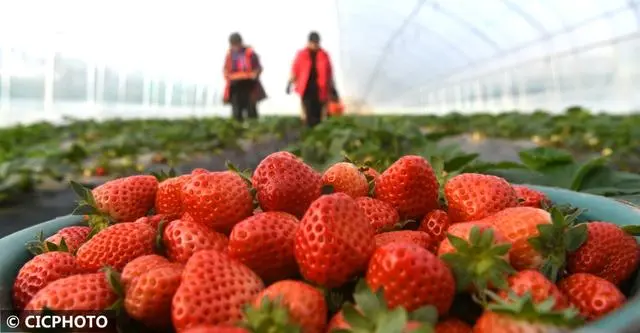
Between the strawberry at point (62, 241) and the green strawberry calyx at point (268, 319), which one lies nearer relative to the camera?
the green strawberry calyx at point (268, 319)

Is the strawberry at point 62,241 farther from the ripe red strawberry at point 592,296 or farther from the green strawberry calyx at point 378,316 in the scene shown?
the ripe red strawberry at point 592,296

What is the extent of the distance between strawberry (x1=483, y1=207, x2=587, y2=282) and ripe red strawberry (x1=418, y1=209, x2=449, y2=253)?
105 mm

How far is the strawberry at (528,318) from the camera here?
2.74 ft

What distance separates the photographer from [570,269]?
3.80ft

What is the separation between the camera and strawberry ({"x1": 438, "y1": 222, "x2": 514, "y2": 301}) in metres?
0.94

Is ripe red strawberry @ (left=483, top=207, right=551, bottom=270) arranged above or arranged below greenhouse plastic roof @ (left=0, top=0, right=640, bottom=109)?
below

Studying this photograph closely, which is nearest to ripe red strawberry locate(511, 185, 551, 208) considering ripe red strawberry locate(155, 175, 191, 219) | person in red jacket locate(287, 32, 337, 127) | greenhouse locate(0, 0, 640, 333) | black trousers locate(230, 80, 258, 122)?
greenhouse locate(0, 0, 640, 333)

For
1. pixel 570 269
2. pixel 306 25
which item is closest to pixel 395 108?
pixel 306 25

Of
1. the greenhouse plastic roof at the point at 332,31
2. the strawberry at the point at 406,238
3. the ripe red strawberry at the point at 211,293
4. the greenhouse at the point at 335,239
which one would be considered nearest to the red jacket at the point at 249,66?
the greenhouse at the point at 335,239

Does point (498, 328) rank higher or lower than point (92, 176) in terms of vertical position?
higher

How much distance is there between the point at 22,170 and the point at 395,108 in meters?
47.0

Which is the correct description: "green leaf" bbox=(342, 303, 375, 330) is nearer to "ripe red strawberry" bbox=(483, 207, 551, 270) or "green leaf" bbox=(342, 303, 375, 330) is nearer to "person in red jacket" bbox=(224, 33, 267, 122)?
"ripe red strawberry" bbox=(483, 207, 551, 270)

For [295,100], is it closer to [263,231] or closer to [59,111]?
[59,111]

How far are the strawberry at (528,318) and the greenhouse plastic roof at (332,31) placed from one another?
14093 millimetres
